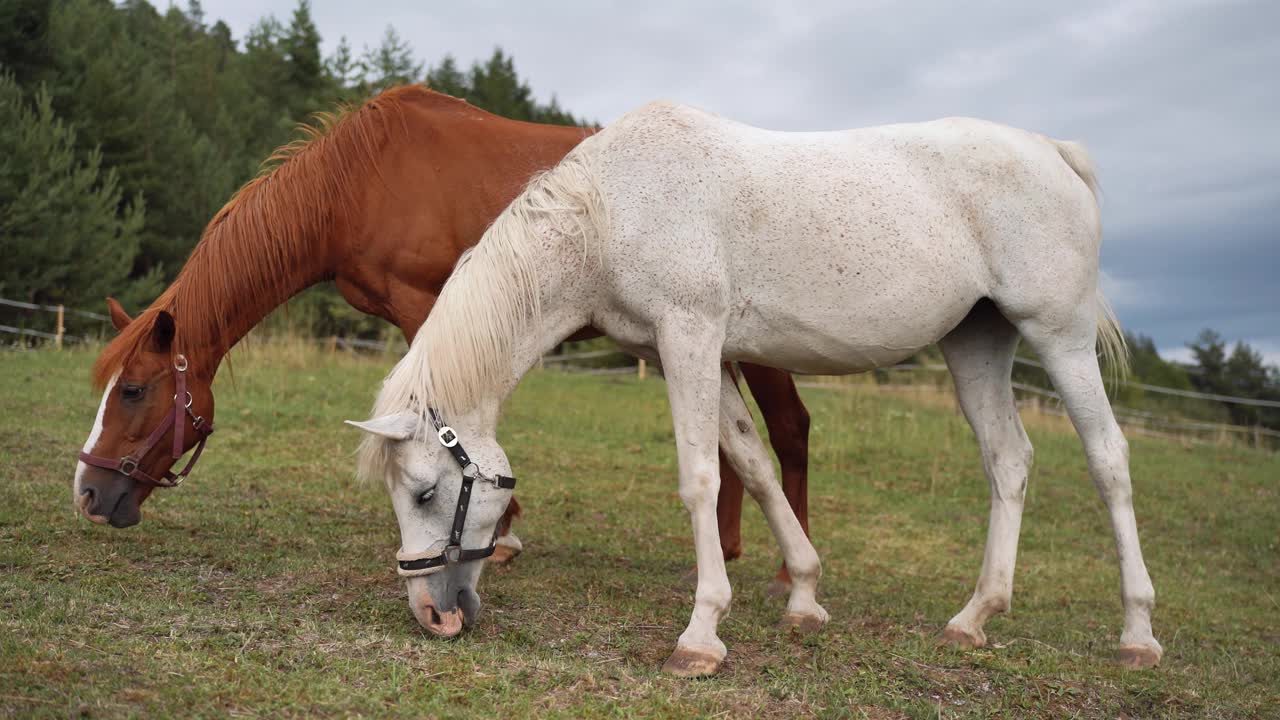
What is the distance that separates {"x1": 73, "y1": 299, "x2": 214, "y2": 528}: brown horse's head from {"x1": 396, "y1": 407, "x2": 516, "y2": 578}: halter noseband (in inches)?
62.1

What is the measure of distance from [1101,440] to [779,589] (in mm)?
1822

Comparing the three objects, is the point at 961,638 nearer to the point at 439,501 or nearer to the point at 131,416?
the point at 439,501

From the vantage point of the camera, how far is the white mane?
3.71 metres

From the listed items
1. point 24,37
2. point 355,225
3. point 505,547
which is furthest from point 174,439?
point 24,37

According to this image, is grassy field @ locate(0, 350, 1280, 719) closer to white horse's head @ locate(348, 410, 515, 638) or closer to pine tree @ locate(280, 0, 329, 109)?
white horse's head @ locate(348, 410, 515, 638)

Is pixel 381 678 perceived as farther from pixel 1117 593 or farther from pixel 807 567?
pixel 1117 593

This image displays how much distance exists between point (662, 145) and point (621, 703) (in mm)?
2233

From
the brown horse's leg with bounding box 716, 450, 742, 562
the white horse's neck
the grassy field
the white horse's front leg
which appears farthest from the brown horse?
the brown horse's leg with bounding box 716, 450, 742, 562

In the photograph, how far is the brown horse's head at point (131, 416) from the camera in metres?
4.39

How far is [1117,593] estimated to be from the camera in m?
6.84

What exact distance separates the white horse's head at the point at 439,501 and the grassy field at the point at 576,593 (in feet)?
0.58

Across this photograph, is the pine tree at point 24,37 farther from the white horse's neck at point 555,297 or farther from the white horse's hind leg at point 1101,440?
the white horse's hind leg at point 1101,440

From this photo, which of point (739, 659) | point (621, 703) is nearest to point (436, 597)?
point (621, 703)

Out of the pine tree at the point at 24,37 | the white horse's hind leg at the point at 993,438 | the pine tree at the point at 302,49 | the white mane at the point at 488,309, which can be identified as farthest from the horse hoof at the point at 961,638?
the pine tree at the point at 302,49
